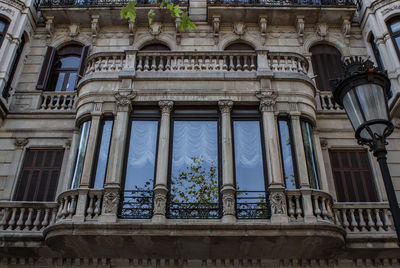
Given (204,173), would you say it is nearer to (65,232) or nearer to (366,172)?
(65,232)

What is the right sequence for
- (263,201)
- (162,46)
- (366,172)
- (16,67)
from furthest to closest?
(162,46)
(16,67)
(366,172)
(263,201)

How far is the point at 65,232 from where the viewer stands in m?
9.06

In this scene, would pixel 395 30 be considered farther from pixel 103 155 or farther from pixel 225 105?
pixel 103 155

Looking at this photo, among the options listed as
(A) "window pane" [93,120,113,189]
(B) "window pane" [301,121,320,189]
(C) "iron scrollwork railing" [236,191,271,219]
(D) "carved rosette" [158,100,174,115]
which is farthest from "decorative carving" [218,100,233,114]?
(A) "window pane" [93,120,113,189]

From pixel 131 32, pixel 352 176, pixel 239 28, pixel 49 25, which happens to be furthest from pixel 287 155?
pixel 49 25

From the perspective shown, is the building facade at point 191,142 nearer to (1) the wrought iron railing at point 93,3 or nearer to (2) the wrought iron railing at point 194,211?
(2) the wrought iron railing at point 194,211

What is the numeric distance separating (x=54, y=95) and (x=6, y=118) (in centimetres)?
179

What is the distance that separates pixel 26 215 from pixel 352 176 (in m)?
10.1

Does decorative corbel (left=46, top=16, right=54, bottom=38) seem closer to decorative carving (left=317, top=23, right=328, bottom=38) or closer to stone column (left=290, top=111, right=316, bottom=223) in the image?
stone column (left=290, top=111, right=316, bottom=223)

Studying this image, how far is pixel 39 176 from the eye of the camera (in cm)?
1200

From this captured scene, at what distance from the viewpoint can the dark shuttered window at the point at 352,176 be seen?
1168cm

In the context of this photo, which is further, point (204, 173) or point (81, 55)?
point (81, 55)

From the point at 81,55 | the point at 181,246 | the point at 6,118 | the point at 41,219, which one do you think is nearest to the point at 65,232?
the point at 41,219

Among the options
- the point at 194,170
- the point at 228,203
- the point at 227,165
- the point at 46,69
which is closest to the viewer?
the point at 228,203
